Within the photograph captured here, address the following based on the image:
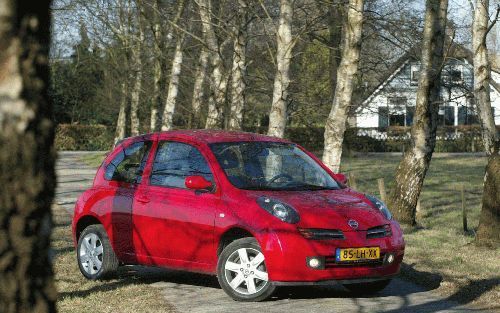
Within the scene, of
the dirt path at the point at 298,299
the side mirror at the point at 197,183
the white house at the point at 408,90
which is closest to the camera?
the dirt path at the point at 298,299

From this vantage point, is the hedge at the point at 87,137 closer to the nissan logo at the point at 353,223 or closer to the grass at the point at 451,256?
the grass at the point at 451,256

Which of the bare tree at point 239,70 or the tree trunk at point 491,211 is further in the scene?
the bare tree at point 239,70

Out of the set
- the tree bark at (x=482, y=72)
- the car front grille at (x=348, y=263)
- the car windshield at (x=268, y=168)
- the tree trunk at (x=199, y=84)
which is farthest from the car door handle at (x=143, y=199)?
the tree trunk at (x=199, y=84)

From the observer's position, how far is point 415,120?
1780 cm

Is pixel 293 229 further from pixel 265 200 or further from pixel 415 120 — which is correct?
pixel 415 120

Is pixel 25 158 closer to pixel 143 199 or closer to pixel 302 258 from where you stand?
pixel 302 258

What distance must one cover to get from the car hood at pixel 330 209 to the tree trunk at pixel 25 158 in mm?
5622

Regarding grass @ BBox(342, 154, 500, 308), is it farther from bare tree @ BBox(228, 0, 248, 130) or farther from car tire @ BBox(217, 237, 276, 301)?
bare tree @ BBox(228, 0, 248, 130)

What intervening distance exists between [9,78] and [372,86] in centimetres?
3258

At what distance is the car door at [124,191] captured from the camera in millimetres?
10711

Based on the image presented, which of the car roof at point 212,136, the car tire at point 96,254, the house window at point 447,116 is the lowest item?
the car tire at point 96,254

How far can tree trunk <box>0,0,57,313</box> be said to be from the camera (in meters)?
3.79

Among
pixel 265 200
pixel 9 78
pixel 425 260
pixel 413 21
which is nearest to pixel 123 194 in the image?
pixel 265 200

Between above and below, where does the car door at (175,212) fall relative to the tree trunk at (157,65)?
below
